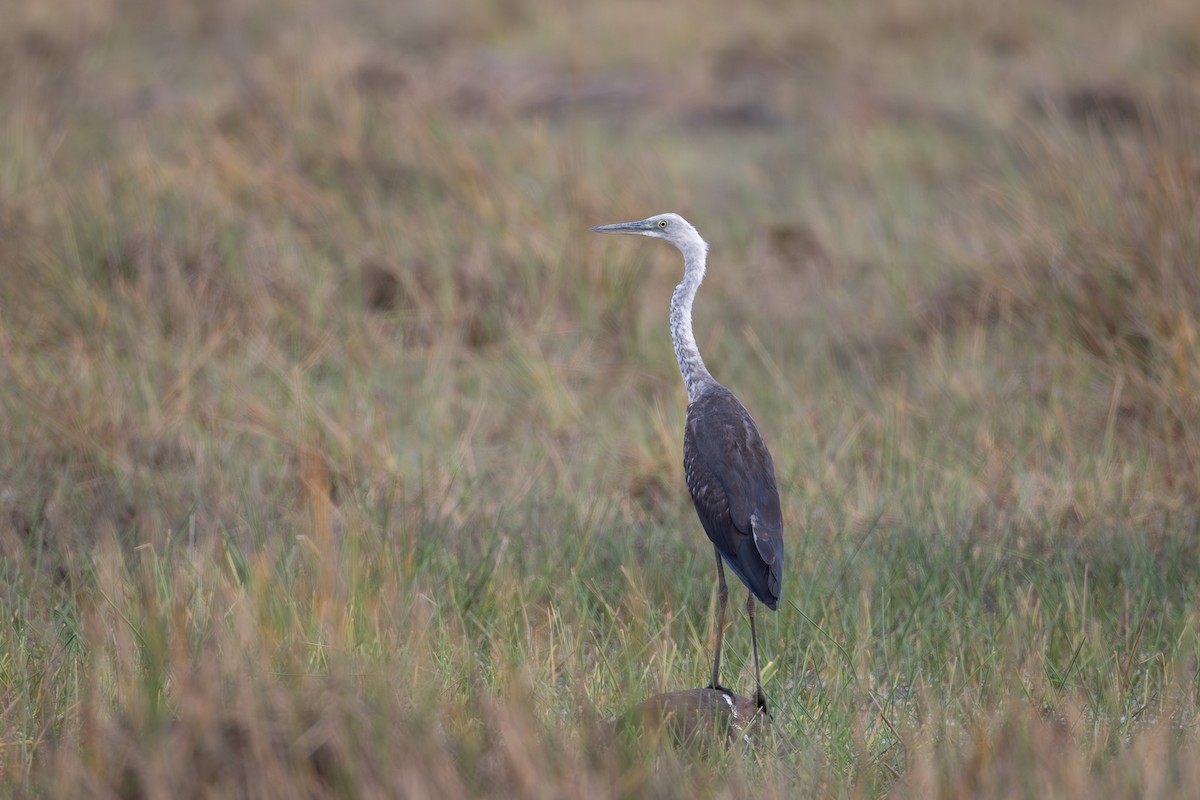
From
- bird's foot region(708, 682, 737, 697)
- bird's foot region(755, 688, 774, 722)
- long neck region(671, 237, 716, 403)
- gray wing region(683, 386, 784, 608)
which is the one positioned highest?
long neck region(671, 237, 716, 403)

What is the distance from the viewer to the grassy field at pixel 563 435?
2520 mm

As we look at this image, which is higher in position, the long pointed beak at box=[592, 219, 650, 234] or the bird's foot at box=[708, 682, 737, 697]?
the long pointed beak at box=[592, 219, 650, 234]

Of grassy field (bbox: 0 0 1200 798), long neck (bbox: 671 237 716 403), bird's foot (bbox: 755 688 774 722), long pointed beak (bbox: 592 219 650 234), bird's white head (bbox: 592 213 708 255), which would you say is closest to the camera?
grassy field (bbox: 0 0 1200 798)

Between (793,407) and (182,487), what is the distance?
2127mm

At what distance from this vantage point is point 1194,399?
4535 millimetres

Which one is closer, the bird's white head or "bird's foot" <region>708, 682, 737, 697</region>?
"bird's foot" <region>708, 682, 737, 697</region>

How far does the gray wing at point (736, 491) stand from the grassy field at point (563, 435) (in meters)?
0.25

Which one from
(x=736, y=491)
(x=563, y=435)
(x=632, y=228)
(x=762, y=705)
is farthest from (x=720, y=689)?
(x=563, y=435)

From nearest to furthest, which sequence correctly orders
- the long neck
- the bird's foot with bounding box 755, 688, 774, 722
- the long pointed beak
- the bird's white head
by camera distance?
the bird's foot with bounding box 755, 688, 774, 722
the long neck
the bird's white head
the long pointed beak

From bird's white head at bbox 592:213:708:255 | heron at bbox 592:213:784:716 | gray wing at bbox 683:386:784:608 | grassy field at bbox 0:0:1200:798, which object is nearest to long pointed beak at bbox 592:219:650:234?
bird's white head at bbox 592:213:708:255

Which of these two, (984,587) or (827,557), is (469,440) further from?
(984,587)

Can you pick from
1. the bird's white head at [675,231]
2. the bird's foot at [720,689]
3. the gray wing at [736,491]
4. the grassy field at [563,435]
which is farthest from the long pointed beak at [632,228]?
the bird's foot at [720,689]

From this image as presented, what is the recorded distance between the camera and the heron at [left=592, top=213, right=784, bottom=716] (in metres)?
3.10

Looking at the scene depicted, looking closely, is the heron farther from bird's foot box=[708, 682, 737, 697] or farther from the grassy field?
the grassy field
